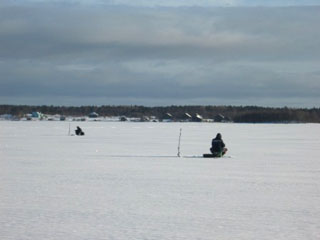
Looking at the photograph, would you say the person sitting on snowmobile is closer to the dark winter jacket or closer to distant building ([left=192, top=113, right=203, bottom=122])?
the dark winter jacket

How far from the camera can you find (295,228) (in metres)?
8.17

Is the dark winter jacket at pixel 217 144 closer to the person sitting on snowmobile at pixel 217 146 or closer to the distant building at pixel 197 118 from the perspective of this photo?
the person sitting on snowmobile at pixel 217 146

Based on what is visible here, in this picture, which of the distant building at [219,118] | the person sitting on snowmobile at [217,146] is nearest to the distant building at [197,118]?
the distant building at [219,118]

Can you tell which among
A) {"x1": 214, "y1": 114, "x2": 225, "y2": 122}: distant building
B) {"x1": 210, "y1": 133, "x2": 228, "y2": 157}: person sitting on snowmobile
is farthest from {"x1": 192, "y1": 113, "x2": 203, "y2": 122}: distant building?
{"x1": 210, "y1": 133, "x2": 228, "y2": 157}: person sitting on snowmobile

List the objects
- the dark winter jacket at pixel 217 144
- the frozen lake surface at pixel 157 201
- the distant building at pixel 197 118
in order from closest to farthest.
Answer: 1. the frozen lake surface at pixel 157 201
2. the dark winter jacket at pixel 217 144
3. the distant building at pixel 197 118

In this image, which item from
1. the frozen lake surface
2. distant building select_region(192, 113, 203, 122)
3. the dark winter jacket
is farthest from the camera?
distant building select_region(192, 113, 203, 122)

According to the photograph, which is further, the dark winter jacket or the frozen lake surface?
the dark winter jacket

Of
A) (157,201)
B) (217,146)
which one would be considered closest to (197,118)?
(217,146)

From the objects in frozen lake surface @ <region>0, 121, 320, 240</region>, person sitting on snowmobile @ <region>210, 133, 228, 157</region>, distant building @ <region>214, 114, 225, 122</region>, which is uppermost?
distant building @ <region>214, 114, 225, 122</region>

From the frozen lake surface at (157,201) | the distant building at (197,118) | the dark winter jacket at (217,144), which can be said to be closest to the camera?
the frozen lake surface at (157,201)

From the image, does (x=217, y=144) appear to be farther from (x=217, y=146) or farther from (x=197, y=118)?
(x=197, y=118)

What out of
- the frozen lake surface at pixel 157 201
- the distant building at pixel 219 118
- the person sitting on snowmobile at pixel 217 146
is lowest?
the frozen lake surface at pixel 157 201

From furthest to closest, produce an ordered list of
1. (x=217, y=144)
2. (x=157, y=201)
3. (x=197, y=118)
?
1. (x=197, y=118)
2. (x=217, y=144)
3. (x=157, y=201)

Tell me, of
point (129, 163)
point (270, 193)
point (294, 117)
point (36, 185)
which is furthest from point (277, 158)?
point (294, 117)
